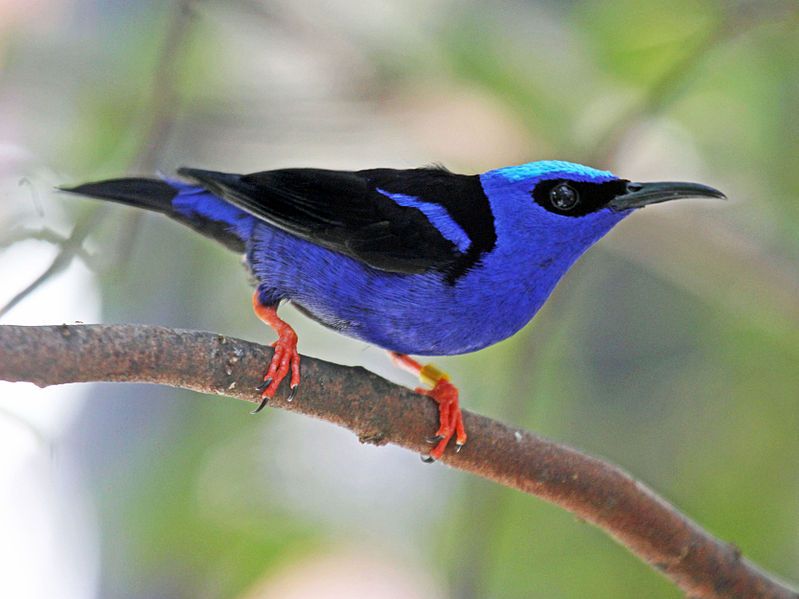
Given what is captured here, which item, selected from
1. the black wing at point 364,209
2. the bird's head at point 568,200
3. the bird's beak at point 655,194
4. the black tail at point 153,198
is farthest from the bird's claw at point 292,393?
the bird's beak at point 655,194

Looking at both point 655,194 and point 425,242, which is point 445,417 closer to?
point 425,242

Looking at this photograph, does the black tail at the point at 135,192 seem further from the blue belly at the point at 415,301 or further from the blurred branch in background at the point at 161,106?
the blue belly at the point at 415,301

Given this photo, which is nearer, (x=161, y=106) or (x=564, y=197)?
(x=564, y=197)

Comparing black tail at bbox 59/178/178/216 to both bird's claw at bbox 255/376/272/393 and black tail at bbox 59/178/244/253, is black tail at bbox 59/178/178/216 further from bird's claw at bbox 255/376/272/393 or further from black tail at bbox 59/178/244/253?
bird's claw at bbox 255/376/272/393

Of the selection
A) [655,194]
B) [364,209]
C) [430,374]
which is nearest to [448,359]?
[430,374]

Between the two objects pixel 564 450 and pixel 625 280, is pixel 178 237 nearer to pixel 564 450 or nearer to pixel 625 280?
pixel 625 280

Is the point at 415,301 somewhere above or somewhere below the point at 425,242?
below
